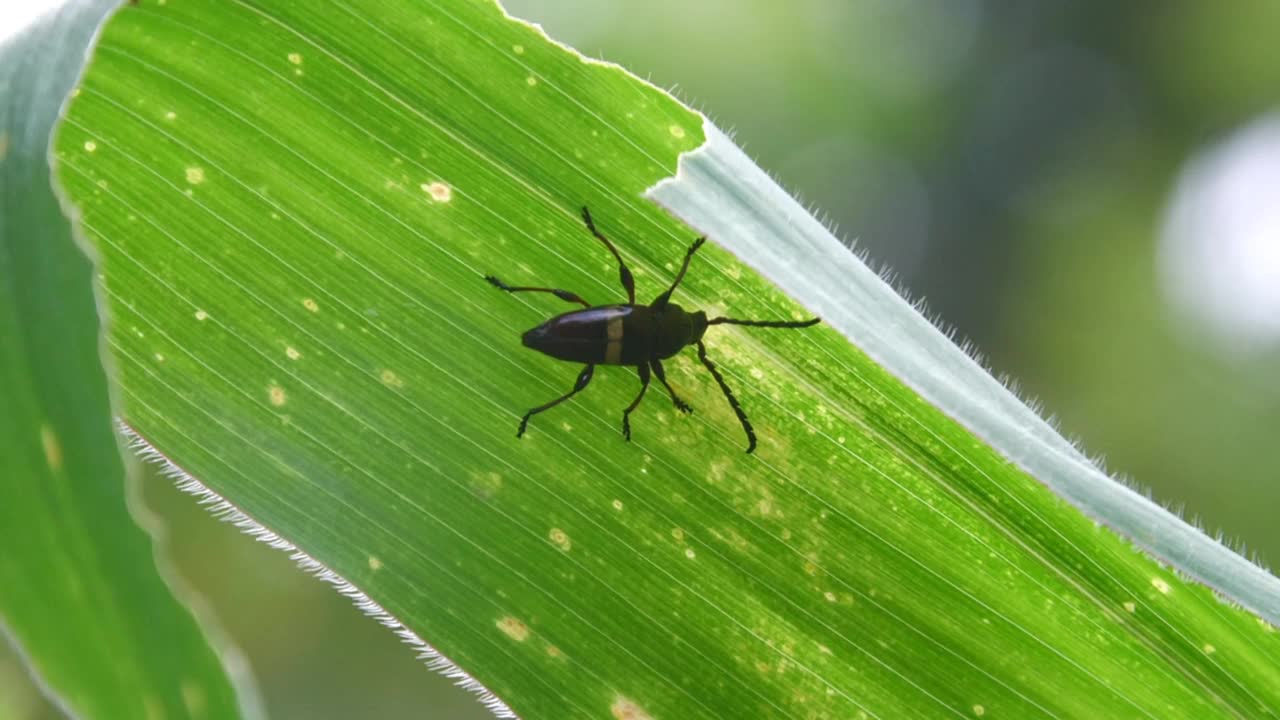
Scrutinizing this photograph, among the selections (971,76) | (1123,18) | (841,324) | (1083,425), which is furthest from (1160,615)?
(1123,18)

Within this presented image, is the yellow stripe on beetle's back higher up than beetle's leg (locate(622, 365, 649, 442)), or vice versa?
the yellow stripe on beetle's back

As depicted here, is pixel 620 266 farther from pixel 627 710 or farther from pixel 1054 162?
pixel 1054 162

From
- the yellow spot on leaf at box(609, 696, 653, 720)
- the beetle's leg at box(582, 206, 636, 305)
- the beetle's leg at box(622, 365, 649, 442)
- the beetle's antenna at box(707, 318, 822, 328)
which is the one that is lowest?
the yellow spot on leaf at box(609, 696, 653, 720)

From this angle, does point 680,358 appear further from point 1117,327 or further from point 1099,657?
point 1117,327

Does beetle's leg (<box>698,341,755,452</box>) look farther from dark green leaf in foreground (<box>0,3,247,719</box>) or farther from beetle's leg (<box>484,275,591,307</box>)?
→ dark green leaf in foreground (<box>0,3,247,719</box>)

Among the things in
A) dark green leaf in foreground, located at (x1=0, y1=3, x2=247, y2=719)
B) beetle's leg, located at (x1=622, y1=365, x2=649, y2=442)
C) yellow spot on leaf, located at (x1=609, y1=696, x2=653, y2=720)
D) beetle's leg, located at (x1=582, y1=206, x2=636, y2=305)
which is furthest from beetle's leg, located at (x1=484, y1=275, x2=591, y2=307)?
dark green leaf in foreground, located at (x1=0, y1=3, x2=247, y2=719)

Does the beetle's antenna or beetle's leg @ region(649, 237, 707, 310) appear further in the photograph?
beetle's leg @ region(649, 237, 707, 310)

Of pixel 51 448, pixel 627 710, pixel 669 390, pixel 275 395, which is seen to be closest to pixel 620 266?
pixel 669 390
